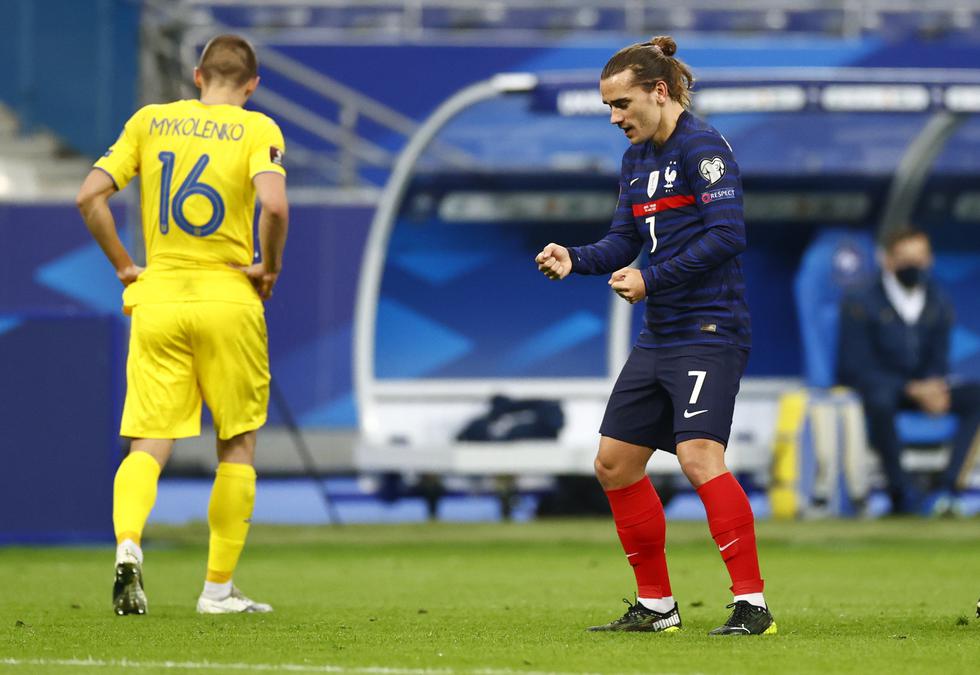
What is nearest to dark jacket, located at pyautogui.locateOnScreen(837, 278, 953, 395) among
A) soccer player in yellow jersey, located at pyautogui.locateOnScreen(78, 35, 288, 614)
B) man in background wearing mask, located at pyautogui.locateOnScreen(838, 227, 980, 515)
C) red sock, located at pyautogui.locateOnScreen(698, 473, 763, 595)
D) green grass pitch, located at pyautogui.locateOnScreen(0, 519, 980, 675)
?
man in background wearing mask, located at pyautogui.locateOnScreen(838, 227, 980, 515)

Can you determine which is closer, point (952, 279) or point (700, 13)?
point (952, 279)

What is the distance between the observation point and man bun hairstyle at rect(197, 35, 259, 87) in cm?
671

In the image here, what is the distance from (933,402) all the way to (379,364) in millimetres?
4063

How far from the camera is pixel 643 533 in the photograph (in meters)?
6.00

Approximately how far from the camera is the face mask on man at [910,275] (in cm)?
1287

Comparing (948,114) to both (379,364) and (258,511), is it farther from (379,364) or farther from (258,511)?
(258,511)

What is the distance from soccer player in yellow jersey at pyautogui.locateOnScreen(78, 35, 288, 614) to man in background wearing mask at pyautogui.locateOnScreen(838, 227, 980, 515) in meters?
6.96

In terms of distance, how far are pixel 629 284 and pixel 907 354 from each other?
25.4 feet

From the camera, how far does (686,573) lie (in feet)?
29.2

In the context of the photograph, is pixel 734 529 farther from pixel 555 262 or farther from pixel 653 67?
pixel 653 67

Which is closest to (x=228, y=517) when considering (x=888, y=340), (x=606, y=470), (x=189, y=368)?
(x=189, y=368)

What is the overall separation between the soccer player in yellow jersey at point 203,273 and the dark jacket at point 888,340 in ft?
22.8

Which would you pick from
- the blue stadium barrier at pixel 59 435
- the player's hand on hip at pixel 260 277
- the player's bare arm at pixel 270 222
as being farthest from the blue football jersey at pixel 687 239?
the blue stadium barrier at pixel 59 435

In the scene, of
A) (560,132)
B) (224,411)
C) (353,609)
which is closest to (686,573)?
(353,609)
